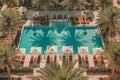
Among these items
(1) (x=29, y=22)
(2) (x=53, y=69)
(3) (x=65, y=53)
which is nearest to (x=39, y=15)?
(1) (x=29, y=22)

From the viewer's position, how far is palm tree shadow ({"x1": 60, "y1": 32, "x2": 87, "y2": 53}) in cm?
5475

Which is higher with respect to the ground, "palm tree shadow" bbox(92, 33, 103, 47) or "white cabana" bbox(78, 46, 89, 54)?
"palm tree shadow" bbox(92, 33, 103, 47)

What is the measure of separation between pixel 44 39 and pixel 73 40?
21.9 ft

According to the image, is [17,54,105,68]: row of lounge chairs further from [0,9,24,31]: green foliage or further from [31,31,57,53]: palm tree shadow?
[0,9,24,31]: green foliage

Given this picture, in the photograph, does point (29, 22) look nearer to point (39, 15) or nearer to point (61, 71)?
point (39, 15)

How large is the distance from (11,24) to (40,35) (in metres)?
8.34

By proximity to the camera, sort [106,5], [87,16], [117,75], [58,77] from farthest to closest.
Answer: [87,16] < [106,5] < [117,75] < [58,77]

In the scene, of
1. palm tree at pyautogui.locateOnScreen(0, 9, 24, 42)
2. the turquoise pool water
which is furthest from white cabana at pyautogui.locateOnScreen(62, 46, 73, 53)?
palm tree at pyautogui.locateOnScreen(0, 9, 24, 42)

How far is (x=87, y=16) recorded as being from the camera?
63.4 m

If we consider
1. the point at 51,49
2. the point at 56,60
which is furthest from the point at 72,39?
the point at 56,60

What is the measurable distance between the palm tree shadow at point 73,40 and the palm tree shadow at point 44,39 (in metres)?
2.04

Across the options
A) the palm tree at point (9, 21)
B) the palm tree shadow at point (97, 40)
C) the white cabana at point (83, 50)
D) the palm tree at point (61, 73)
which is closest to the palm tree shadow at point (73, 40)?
the white cabana at point (83, 50)

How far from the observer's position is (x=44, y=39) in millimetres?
56438

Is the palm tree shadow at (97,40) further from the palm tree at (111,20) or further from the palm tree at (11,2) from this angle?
the palm tree at (11,2)
